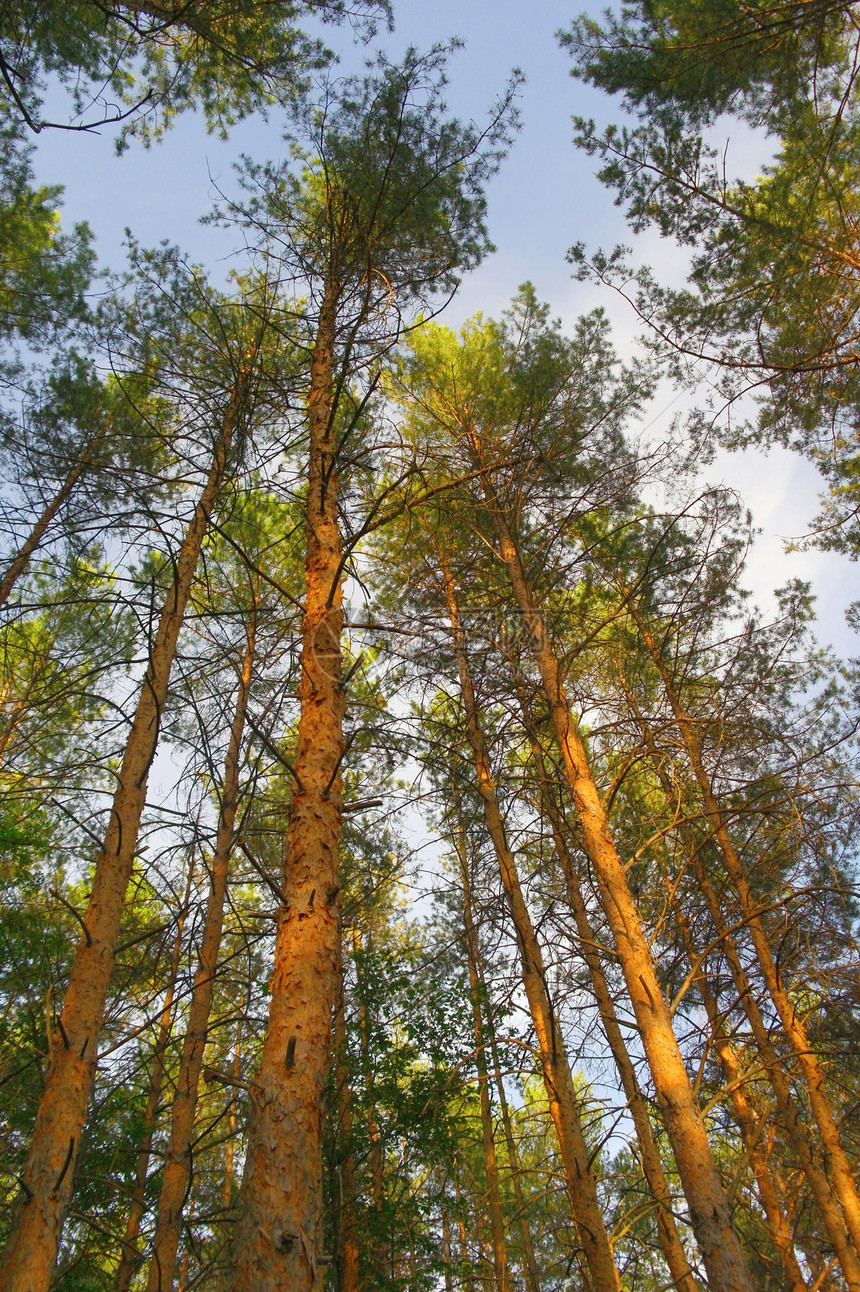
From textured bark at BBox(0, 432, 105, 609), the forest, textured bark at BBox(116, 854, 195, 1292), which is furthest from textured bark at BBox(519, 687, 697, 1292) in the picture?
textured bark at BBox(0, 432, 105, 609)

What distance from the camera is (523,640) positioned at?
18.2 ft

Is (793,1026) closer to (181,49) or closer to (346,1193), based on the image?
(346,1193)

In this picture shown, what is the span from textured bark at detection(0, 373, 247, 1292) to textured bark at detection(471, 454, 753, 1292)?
287 centimetres

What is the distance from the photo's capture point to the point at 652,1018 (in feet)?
13.6

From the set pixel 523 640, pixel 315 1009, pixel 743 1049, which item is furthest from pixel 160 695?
pixel 743 1049

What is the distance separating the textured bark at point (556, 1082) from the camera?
458 centimetres

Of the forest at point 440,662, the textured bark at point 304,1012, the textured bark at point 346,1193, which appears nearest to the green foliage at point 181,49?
the forest at point 440,662

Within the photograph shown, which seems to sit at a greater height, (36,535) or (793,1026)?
(36,535)

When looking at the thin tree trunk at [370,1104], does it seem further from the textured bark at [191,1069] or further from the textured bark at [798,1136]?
the textured bark at [798,1136]

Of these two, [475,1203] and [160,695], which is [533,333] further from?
[475,1203]

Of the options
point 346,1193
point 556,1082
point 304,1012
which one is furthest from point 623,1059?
point 304,1012

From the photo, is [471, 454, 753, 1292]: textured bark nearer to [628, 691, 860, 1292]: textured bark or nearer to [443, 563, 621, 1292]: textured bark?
[628, 691, 860, 1292]: textured bark

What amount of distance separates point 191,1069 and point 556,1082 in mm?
2953

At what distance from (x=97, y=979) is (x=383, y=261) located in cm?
591
